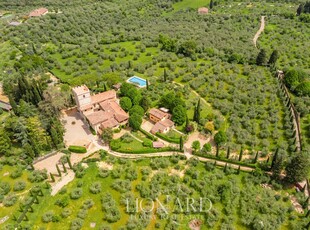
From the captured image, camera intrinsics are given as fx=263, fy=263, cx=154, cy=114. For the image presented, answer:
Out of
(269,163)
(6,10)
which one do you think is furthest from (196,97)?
(6,10)

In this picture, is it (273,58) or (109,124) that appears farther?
(273,58)

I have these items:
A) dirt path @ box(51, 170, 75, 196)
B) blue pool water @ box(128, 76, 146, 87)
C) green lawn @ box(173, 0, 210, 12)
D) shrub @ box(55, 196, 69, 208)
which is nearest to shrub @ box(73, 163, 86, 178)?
dirt path @ box(51, 170, 75, 196)

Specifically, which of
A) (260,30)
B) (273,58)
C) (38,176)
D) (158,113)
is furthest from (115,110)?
(260,30)

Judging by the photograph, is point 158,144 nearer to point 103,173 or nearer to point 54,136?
point 103,173

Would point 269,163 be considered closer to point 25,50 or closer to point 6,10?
point 25,50

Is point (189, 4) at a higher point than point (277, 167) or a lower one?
higher

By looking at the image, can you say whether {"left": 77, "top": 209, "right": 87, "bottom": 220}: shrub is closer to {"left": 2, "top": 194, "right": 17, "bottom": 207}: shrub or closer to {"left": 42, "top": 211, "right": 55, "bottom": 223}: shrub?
{"left": 42, "top": 211, "right": 55, "bottom": 223}: shrub
